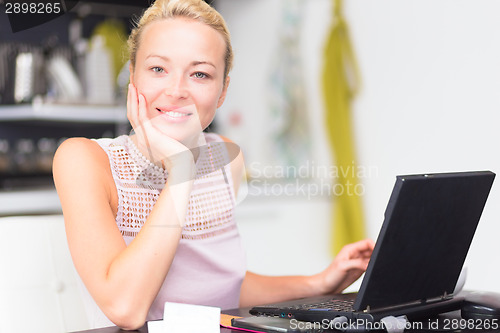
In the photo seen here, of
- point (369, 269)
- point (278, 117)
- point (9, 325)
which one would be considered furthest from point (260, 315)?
point (278, 117)

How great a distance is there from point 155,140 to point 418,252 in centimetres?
53

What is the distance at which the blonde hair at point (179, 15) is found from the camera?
127cm

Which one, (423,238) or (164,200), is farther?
(164,200)

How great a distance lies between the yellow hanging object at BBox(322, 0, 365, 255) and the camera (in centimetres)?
289

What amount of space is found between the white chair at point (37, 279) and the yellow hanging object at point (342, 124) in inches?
72.6

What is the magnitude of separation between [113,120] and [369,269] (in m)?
2.49

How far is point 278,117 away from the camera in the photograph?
3209mm

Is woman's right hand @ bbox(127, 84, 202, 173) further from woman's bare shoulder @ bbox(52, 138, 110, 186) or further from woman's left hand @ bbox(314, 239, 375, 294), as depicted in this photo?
woman's left hand @ bbox(314, 239, 375, 294)

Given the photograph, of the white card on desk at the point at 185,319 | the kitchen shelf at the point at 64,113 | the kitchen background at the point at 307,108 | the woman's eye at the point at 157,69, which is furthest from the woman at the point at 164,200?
the kitchen shelf at the point at 64,113

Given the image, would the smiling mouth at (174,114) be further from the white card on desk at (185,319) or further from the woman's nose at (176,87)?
the white card on desk at (185,319)

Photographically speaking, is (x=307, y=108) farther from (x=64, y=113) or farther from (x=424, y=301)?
(x=424, y=301)

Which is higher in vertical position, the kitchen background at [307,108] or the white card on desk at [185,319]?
the kitchen background at [307,108]

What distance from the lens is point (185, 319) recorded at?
85 centimetres

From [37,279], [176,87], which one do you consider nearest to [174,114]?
[176,87]
